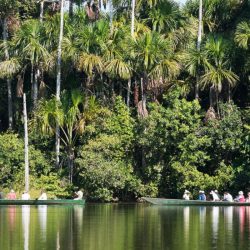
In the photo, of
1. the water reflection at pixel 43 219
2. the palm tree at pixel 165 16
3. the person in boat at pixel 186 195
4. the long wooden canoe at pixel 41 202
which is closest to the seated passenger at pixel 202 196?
the person in boat at pixel 186 195

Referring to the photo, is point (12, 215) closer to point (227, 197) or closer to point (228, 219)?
point (228, 219)

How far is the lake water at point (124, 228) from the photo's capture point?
27250 mm

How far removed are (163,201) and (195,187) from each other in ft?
14.7

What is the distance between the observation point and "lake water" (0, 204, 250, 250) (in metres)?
27.2

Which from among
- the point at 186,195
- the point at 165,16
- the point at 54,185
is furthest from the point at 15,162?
the point at 165,16

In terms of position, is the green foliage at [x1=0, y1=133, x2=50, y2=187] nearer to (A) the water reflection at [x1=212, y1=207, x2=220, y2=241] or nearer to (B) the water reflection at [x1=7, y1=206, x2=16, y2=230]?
(B) the water reflection at [x1=7, y1=206, x2=16, y2=230]

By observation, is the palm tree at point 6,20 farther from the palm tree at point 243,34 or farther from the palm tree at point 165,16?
the palm tree at point 243,34

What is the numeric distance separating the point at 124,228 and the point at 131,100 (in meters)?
24.8

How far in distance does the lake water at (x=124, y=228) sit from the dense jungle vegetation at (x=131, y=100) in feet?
18.0

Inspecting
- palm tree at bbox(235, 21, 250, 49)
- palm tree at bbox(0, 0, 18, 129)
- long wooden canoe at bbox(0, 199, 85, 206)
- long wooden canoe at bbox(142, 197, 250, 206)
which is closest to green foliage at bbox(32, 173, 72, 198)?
long wooden canoe at bbox(0, 199, 85, 206)

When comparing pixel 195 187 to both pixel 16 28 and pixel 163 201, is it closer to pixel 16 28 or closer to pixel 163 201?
pixel 163 201

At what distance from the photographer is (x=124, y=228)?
32.6 meters

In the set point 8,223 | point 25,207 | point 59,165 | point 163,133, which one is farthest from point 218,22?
point 8,223

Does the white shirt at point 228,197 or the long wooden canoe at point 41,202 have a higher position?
the white shirt at point 228,197
